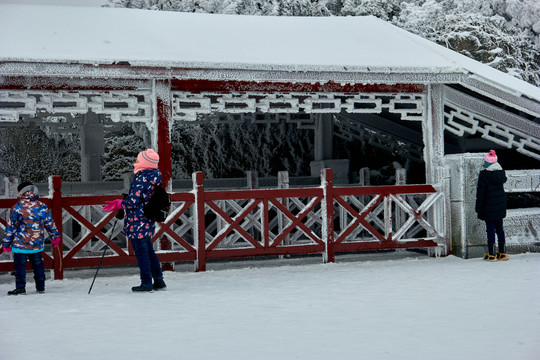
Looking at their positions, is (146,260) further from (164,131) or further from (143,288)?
(164,131)

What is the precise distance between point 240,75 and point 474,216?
3787 millimetres

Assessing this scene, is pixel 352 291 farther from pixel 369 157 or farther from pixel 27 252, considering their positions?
pixel 369 157

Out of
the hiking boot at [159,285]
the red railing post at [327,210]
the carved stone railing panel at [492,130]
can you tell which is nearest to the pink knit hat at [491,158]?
the carved stone railing panel at [492,130]

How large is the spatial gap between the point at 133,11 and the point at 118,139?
395 inches

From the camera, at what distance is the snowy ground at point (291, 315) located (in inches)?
207

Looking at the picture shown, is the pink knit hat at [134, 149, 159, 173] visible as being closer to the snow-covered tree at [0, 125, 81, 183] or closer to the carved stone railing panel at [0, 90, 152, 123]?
the carved stone railing panel at [0, 90, 152, 123]

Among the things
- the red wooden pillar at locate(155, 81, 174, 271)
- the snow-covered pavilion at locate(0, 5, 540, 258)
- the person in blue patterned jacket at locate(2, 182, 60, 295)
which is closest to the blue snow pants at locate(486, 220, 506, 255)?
the snow-covered pavilion at locate(0, 5, 540, 258)

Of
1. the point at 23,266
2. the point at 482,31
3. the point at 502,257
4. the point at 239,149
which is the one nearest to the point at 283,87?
Answer: the point at 502,257

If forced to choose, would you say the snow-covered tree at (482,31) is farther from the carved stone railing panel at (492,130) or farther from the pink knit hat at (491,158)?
the pink knit hat at (491,158)

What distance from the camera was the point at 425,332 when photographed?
571 centimetres

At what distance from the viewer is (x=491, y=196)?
9.89 m

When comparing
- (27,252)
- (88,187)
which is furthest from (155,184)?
(88,187)

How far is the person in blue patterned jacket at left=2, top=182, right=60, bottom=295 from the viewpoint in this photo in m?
7.96

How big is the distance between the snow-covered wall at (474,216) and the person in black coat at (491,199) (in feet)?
0.88
